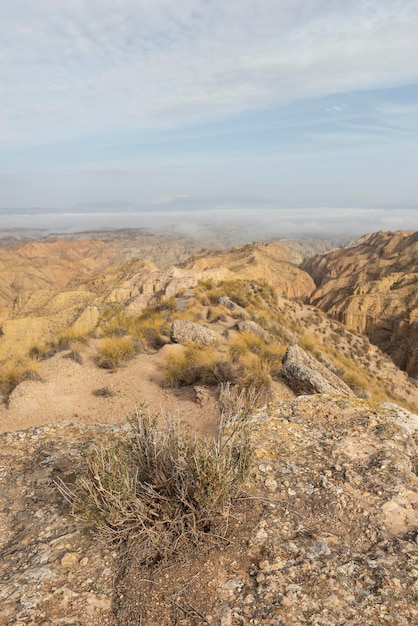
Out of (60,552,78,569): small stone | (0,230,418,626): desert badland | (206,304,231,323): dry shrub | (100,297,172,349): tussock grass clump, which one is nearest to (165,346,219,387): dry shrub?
(0,230,418,626): desert badland

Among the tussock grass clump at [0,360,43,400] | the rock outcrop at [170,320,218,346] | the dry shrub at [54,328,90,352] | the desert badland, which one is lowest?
the tussock grass clump at [0,360,43,400]

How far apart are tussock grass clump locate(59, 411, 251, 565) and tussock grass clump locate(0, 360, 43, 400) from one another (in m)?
6.06

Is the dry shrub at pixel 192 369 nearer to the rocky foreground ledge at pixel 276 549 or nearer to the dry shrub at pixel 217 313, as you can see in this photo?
the rocky foreground ledge at pixel 276 549

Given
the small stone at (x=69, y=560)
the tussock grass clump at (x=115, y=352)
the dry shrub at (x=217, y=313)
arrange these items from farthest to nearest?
1. the dry shrub at (x=217, y=313)
2. the tussock grass clump at (x=115, y=352)
3. the small stone at (x=69, y=560)

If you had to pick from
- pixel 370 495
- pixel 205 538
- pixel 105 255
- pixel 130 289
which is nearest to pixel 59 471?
pixel 205 538

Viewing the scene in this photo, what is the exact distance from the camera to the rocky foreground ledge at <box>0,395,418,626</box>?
7.24ft

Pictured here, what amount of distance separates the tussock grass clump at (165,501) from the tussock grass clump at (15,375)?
19.9ft

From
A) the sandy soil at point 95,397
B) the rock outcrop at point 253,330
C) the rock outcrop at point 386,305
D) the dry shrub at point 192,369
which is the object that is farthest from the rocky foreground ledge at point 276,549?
the rock outcrop at point 386,305

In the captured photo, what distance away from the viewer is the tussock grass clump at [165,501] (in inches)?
103

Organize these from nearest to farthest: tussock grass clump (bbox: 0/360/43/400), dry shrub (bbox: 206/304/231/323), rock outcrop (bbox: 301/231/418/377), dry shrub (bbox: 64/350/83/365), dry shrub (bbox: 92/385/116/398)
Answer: dry shrub (bbox: 92/385/116/398), tussock grass clump (bbox: 0/360/43/400), dry shrub (bbox: 64/350/83/365), dry shrub (bbox: 206/304/231/323), rock outcrop (bbox: 301/231/418/377)

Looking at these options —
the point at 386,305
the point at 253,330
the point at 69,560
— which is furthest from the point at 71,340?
the point at 386,305

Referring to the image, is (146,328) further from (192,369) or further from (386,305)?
(386,305)

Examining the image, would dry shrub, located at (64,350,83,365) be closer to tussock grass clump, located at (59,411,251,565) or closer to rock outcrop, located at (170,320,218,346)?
rock outcrop, located at (170,320,218,346)

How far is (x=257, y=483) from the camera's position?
3.36 m
